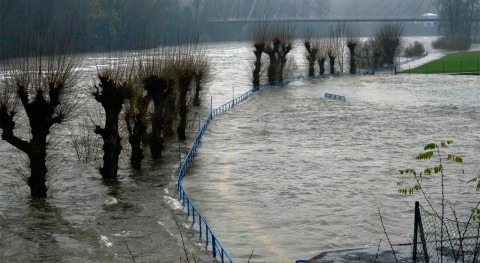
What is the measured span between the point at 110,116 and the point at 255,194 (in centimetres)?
686

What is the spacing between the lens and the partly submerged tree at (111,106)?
28.9m

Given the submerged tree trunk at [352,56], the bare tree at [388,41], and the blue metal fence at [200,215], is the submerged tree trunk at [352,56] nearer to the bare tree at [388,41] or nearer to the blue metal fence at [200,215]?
the bare tree at [388,41]

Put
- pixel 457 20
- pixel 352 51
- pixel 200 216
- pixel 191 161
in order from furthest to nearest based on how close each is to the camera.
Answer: pixel 457 20, pixel 352 51, pixel 191 161, pixel 200 216

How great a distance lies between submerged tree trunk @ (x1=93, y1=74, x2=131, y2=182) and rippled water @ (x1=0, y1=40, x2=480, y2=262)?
82 centimetres

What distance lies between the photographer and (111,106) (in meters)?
29.2

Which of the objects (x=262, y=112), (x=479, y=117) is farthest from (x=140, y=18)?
(x=479, y=117)

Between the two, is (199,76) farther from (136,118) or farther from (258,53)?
(258,53)

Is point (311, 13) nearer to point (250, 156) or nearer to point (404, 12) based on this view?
point (404, 12)

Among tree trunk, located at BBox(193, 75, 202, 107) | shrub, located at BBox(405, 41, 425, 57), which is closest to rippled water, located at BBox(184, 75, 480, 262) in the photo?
tree trunk, located at BBox(193, 75, 202, 107)

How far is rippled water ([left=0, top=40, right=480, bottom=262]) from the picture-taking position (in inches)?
831

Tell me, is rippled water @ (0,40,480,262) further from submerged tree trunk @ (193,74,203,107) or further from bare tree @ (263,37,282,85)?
bare tree @ (263,37,282,85)

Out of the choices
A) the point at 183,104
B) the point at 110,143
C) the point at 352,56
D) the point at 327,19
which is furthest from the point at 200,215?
the point at 327,19

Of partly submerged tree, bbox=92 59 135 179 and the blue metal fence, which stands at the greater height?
partly submerged tree, bbox=92 59 135 179

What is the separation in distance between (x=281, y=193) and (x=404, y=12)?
17464 cm
